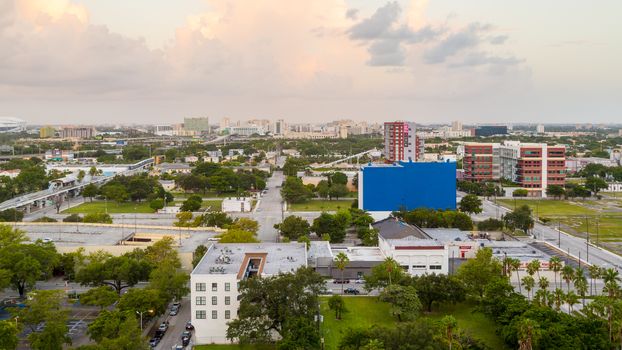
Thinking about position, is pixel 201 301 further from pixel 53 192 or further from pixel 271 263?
pixel 53 192

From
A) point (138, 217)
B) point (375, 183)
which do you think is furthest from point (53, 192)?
point (375, 183)

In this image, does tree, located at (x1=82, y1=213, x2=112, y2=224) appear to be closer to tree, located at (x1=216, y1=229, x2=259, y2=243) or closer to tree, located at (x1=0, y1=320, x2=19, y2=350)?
tree, located at (x1=216, y1=229, x2=259, y2=243)

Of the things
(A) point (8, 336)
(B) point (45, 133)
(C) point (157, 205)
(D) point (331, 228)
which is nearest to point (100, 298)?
(A) point (8, 336)

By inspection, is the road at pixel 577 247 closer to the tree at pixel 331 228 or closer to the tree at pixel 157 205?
the tree at pixel 331 228

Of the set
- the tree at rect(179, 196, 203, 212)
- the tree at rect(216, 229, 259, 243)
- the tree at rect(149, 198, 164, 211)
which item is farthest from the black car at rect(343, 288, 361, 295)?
the tree at rect(149, 198, 164, 211)

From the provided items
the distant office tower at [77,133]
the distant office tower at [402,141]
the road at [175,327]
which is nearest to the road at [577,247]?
the road at [175,327]

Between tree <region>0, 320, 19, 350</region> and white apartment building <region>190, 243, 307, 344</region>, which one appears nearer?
tree <region>0, 320, 19, 350</region>
